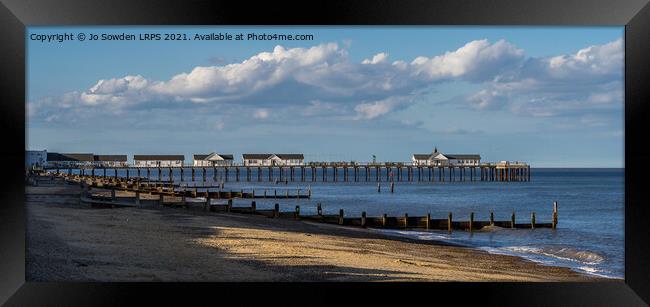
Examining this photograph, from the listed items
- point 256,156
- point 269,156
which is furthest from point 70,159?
point 269,156

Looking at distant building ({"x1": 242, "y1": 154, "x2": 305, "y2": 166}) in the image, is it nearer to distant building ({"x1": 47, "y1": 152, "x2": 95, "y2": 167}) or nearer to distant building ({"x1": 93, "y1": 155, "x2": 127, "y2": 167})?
distant building ({"x1": 93, "y1": 155, "x2": 127, "y2": 167})

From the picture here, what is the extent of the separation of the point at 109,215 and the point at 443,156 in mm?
103842

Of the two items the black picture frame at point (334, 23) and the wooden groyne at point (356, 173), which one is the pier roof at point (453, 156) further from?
the black picture frame at point (334, 23)

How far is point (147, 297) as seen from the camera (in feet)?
34.1

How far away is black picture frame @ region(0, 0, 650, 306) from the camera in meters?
9.94

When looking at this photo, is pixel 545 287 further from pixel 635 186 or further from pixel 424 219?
pixel 424 219

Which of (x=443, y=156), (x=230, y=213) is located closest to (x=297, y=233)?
(x=230, y=213)

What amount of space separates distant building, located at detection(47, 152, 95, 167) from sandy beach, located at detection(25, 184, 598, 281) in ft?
320

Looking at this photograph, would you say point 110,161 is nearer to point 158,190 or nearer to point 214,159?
point 214,159

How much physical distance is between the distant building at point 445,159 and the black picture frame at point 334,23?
111826 mm

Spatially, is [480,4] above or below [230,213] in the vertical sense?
above

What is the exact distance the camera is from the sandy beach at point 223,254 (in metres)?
12.6

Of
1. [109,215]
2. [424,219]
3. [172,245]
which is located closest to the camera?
[172,245]

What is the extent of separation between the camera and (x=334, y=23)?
9.99m
